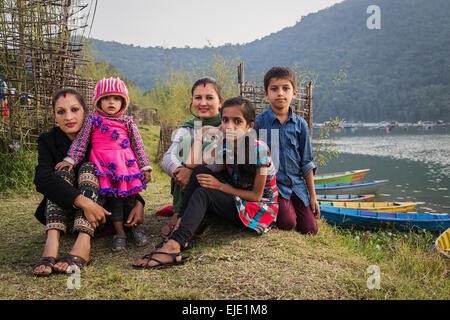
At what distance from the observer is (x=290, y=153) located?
11.2ft

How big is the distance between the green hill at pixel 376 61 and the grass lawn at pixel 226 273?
40.5 metres

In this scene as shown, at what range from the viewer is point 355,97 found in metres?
54.9

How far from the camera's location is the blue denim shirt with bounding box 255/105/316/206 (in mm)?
3389

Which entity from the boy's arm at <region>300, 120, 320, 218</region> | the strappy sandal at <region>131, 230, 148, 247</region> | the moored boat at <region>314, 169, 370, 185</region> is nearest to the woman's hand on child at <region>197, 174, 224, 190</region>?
the strappy sandal at <region>131, 230, 148, 247</region>

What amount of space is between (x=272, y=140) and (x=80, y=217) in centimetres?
201

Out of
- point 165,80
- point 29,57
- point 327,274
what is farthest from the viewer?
point 165,80

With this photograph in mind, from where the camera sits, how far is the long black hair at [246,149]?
268cm

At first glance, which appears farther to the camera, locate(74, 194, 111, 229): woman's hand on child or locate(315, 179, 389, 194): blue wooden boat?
locate(315, 179, 389, 194): blue wooden boat

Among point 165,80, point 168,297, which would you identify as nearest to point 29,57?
point 168,297

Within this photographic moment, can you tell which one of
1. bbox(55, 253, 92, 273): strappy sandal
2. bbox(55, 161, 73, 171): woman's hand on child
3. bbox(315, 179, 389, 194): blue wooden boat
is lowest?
bbox(315, 179, 389, 194): blue wooden boat

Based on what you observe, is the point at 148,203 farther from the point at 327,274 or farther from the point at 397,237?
the point at 397,237

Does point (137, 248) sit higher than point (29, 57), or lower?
lower

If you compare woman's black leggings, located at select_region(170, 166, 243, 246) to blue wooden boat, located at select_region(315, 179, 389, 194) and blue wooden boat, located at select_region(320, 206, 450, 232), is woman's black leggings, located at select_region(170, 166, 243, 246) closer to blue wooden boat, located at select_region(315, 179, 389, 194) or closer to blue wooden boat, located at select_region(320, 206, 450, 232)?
blue wooden boat, located at select_region(320, 206, 450, 232)

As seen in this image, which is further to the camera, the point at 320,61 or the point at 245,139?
the point at 320,61
